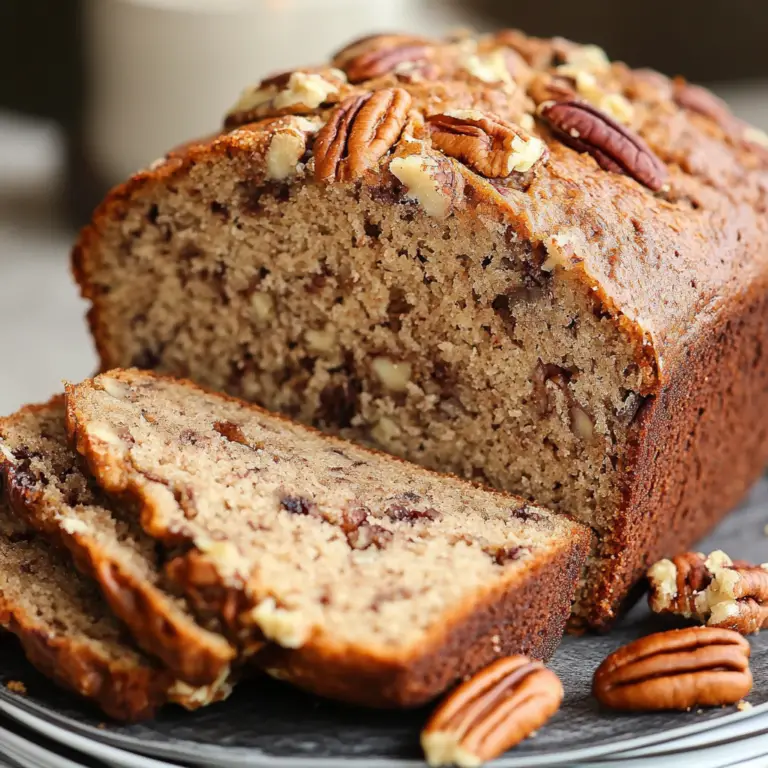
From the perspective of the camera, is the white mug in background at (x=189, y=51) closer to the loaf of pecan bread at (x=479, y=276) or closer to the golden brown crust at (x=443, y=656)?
the loaf of pecan bread at (x=479, y=276)

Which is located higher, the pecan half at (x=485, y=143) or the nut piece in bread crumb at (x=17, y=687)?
the pecan half at (x=485, y=143)

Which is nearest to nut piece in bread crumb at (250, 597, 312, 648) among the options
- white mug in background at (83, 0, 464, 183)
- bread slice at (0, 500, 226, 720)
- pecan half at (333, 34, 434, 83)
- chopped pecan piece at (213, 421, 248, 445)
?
bread slice at (0, 500, 226, 720)

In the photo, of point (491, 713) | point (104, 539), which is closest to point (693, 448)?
point (491, 713)

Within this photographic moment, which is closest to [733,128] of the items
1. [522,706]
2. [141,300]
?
[141,300]

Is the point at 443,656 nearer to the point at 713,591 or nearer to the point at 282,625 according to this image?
the point at 282,625

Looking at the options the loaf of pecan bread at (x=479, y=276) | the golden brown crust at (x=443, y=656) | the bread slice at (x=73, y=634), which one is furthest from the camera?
the loaf of pecan bread at (x=479, y=276)

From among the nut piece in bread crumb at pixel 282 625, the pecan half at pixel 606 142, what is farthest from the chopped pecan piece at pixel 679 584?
the nut piece in bread crumb at pixel 282 625
